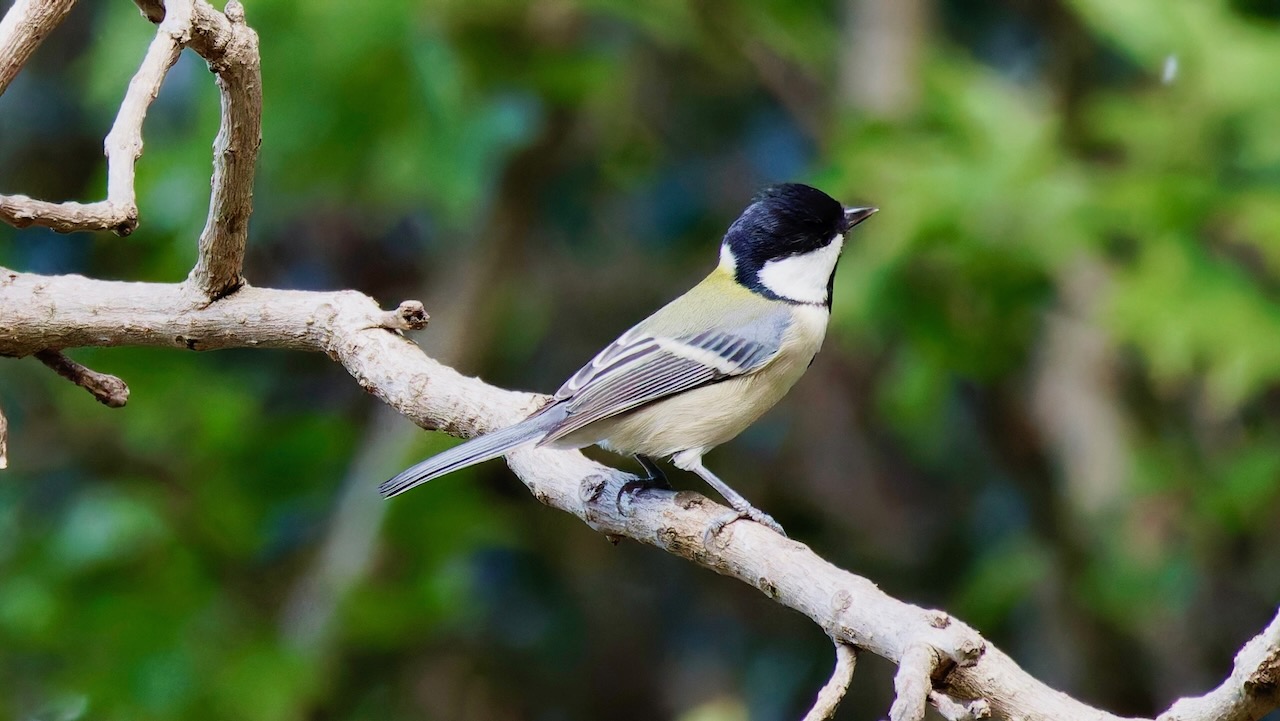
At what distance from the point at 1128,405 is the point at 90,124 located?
12.8ft

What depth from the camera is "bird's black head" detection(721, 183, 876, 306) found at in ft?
8.83

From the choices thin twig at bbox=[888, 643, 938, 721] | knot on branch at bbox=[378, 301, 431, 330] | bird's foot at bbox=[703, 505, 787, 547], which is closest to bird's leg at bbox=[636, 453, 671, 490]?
bird's foot at bbox=[703, 505, 787, 547]

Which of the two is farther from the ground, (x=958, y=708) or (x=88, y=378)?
(x=958, y=708)

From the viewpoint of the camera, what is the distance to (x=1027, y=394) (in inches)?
171

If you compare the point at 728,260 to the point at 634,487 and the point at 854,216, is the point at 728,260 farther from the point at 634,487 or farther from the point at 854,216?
the point at 634,487

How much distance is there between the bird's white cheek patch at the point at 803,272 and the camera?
2705mm

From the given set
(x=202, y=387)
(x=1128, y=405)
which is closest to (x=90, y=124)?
(x=202, y=387)

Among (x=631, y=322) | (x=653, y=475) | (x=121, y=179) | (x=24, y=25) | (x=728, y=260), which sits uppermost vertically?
(x=24, y=25)

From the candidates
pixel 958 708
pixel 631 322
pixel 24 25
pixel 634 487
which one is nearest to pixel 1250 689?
pixel 958 708

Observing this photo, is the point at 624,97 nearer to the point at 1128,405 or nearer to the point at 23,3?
the point at 1128,405

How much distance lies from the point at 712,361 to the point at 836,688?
3.46 feet

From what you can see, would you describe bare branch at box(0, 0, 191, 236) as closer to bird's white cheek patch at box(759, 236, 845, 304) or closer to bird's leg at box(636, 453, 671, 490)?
Result: bird's leg at box(636, 453, 671, 490)

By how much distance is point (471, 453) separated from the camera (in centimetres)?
211

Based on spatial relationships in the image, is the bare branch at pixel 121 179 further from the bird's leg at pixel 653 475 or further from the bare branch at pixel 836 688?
the bare branch at pixel 836 688
